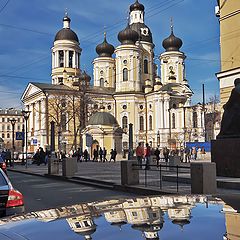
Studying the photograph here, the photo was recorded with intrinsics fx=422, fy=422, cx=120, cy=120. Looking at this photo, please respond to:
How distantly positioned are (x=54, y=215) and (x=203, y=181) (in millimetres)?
9720

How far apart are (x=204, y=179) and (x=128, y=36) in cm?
8375

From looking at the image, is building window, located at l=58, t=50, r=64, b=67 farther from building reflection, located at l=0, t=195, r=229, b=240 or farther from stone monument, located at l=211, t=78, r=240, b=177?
building reflection, located at l=0, t=195, r=229, b=240

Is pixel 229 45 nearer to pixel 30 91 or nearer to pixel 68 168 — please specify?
pixel 68 168

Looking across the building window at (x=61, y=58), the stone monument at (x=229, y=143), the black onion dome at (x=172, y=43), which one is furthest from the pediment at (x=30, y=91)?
the stone monument at (x=229, y=143)

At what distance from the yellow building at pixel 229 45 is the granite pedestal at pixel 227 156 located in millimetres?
9882

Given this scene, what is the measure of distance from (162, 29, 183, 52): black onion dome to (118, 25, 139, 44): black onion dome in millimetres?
10832

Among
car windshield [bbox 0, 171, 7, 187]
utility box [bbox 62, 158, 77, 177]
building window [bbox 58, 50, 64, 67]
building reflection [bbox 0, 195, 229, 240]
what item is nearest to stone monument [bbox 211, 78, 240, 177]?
car windshield [bbox 0, 171, 7, 187]

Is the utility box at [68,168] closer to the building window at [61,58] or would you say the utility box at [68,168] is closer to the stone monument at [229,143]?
the stone monument at [229,143]

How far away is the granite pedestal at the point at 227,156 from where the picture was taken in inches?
576

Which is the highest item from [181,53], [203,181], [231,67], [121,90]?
[181,53]

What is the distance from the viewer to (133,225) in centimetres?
258

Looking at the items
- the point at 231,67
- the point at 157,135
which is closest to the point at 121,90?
the point at 157,135

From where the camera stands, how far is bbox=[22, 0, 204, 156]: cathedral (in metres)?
88.0

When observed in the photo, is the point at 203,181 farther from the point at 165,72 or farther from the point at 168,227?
the point at 165,72
